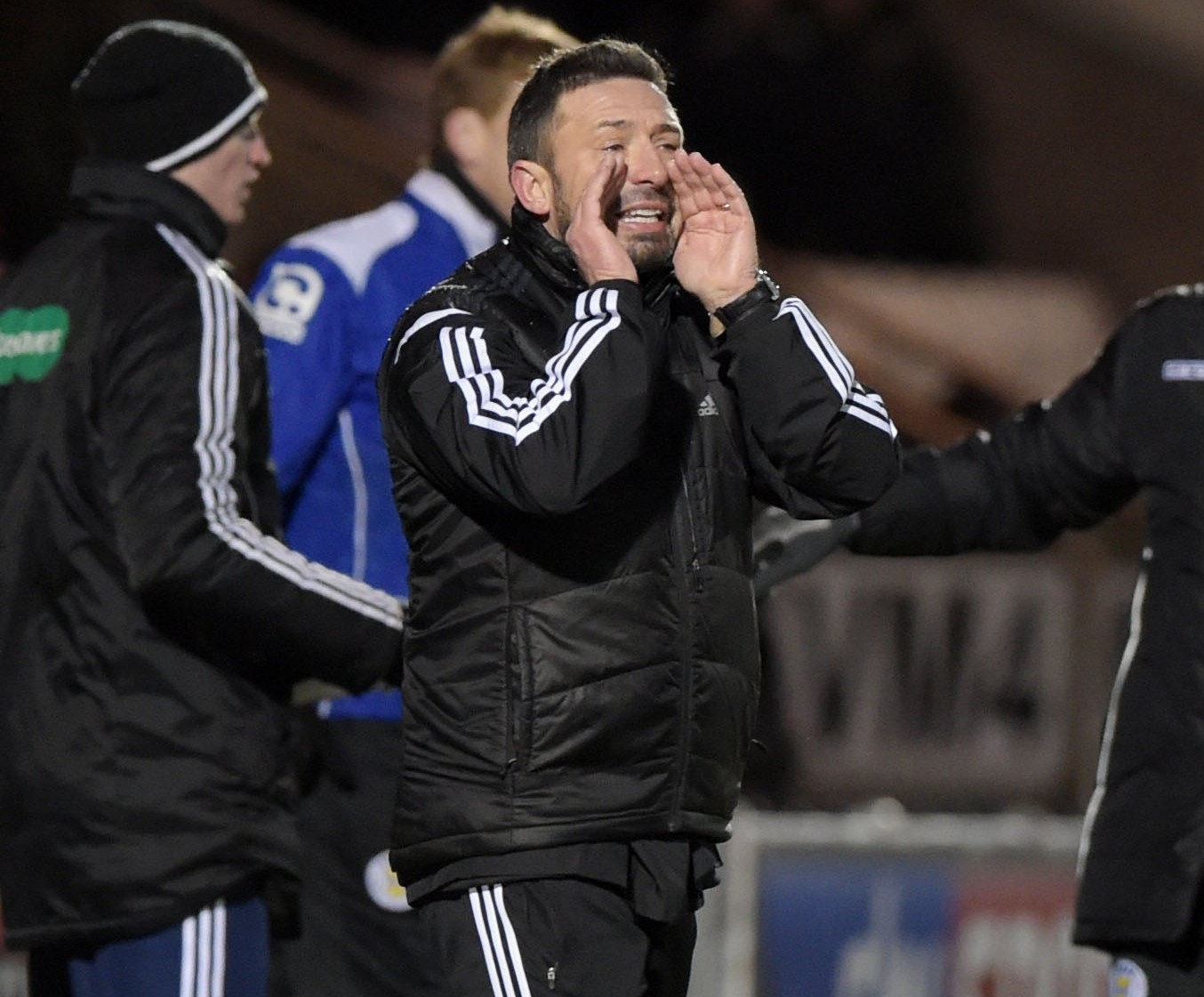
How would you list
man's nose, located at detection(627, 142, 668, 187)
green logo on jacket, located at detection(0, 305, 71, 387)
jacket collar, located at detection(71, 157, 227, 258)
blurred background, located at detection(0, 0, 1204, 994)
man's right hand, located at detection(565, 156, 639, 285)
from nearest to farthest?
man's right hand, located at detection(565, 156, 639, 285) → man's nose, located at detection(627, 142, 668, 187) → green logo on jacket, located at detection(0, 305, 71, 387) → jacket collar, located at detection(71, 157, 227, 258) → blurred background, located at detection(0, 0, 1204, 994)

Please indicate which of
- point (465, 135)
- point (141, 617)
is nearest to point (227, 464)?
point (141, 617)

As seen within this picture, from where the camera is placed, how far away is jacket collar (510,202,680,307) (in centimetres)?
279

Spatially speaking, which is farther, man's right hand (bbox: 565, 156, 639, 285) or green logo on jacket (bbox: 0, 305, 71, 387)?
green logo on jacket (bbox: 0, 305, 71, 387)

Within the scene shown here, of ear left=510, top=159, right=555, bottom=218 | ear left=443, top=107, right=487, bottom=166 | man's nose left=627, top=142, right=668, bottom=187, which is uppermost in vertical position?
man's nose left=627, top=142, right=668, bottom=187

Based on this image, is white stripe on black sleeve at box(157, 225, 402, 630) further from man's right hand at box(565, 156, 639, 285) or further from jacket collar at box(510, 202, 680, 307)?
man's right hand at box(565, 156, 639, 285)

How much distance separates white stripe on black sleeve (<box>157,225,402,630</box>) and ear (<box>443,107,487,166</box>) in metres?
0.80

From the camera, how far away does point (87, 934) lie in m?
3.03

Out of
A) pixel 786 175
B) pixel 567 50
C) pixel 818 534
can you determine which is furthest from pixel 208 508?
pixel 786 175

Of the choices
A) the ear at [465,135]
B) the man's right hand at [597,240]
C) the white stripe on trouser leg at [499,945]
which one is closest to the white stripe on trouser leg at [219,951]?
the white stripe on trouser leg at [499,945]

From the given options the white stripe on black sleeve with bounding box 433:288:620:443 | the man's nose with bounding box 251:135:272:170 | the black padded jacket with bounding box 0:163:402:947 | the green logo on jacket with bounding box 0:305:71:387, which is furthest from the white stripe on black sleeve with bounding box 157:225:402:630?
the white stripe on black sleeve with bounding box 433:288:620:443

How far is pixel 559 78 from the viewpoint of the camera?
9.35 feet

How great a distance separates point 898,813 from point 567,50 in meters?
3.59

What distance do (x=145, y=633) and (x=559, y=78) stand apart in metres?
0.93

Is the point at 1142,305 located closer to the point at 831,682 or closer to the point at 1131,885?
the point at 1131,885
